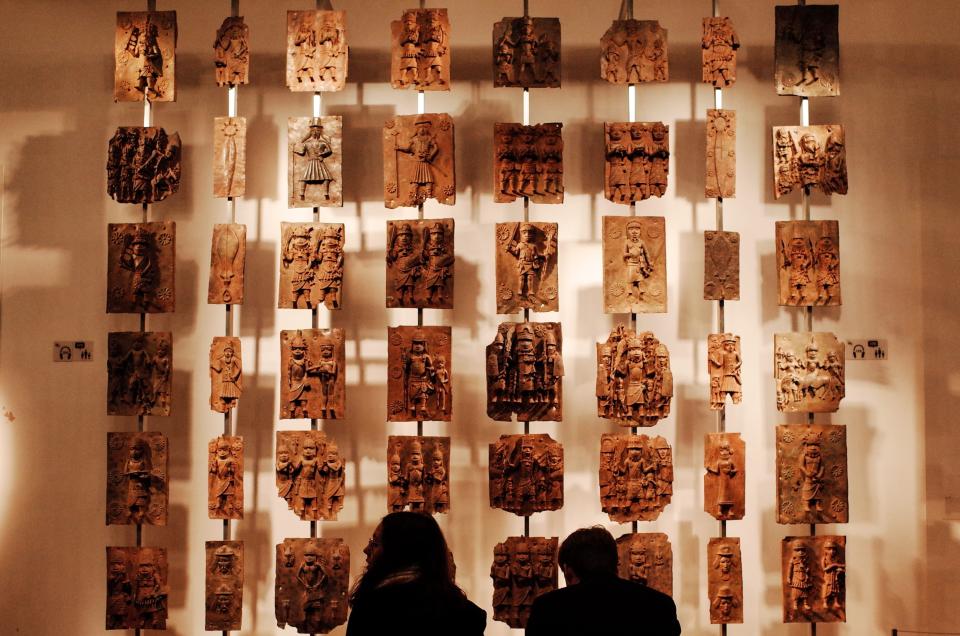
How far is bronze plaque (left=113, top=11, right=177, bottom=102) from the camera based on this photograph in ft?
16.7

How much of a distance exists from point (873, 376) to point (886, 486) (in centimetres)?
67

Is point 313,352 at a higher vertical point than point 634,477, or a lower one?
higher

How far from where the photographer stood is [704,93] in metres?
5.46

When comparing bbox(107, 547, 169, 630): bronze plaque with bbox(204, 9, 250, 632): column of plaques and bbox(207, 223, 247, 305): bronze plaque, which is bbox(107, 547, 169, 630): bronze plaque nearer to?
bbox(204, 9, 250, 632): column of plaques

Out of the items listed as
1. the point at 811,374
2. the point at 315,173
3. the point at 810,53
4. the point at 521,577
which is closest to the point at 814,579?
the point at 811,374

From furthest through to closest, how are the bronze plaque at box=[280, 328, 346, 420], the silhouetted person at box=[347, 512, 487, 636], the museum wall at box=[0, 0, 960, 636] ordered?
the museum wall at box=[0, 0, 960, 636] < the bronze plaque at box=[280, 328, 346, 420] < the silhouetted person at box=[347, 512, 487, 636]

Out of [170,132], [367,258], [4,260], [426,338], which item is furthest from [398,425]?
[4,260]

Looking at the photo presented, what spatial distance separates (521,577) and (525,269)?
169cm

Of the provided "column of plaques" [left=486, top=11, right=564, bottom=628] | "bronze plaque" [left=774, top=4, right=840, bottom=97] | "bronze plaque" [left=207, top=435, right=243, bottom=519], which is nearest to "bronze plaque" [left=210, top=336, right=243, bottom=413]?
"bronze plaque" [left=207, top=435, right=243, bottom=519]

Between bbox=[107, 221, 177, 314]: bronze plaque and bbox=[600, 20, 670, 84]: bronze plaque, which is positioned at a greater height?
bbox=[600, 20, 670, 84]: bronze plaque

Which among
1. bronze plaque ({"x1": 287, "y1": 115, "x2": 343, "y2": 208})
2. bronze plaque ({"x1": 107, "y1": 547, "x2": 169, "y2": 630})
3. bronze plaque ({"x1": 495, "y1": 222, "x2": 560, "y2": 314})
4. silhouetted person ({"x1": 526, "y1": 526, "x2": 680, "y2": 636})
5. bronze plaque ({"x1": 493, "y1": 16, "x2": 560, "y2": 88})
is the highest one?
bronze plaque ({"x1": 493, "y1": 16, "x2": 560, "y2": 88})

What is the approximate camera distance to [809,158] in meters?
5.07

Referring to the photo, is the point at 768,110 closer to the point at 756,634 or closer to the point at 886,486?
the point at 886,486

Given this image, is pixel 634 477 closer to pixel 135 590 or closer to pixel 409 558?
pixel 409 558
